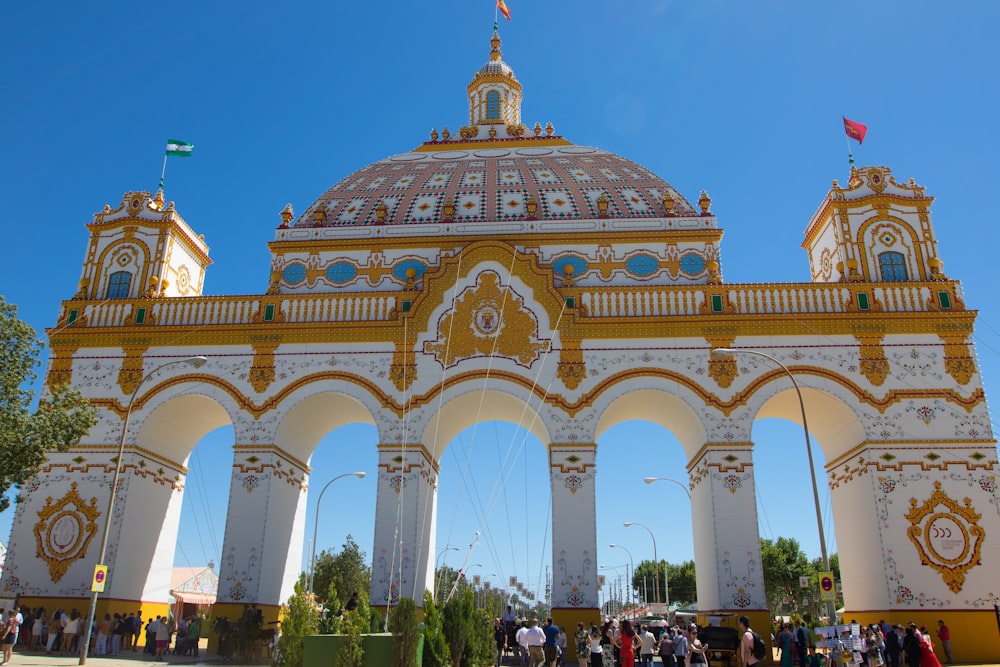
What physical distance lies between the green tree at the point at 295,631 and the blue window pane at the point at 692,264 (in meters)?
19.2

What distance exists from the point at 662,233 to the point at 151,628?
69.5 feet

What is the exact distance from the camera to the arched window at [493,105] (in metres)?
39.2

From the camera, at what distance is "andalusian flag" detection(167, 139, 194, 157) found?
2984cm

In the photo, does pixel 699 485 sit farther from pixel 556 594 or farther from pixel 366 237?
pixel 366 237

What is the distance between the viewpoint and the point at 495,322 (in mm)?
26156

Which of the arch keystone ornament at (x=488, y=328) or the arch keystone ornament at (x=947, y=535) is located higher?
the arch keystone ornament at (x=488, y=328)

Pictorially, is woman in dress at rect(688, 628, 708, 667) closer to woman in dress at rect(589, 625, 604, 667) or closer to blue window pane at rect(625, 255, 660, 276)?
woman in dress at rect(589, 625, 604, 667)

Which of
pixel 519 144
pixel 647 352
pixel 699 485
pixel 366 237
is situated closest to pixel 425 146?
pixel 519 144

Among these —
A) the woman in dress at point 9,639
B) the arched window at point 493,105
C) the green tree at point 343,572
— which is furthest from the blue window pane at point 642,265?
the green tree at point 343,572

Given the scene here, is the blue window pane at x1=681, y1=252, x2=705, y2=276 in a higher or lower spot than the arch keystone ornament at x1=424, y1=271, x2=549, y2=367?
higher

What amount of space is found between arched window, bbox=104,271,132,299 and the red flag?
2614 cm

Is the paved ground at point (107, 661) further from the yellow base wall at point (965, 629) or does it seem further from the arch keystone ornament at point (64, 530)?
the arch keystone ornament at point (64, 530)

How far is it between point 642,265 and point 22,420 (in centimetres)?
1984

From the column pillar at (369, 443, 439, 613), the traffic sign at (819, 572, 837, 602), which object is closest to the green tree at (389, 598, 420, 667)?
the traffic sign at (819, 572, 837, 602)
